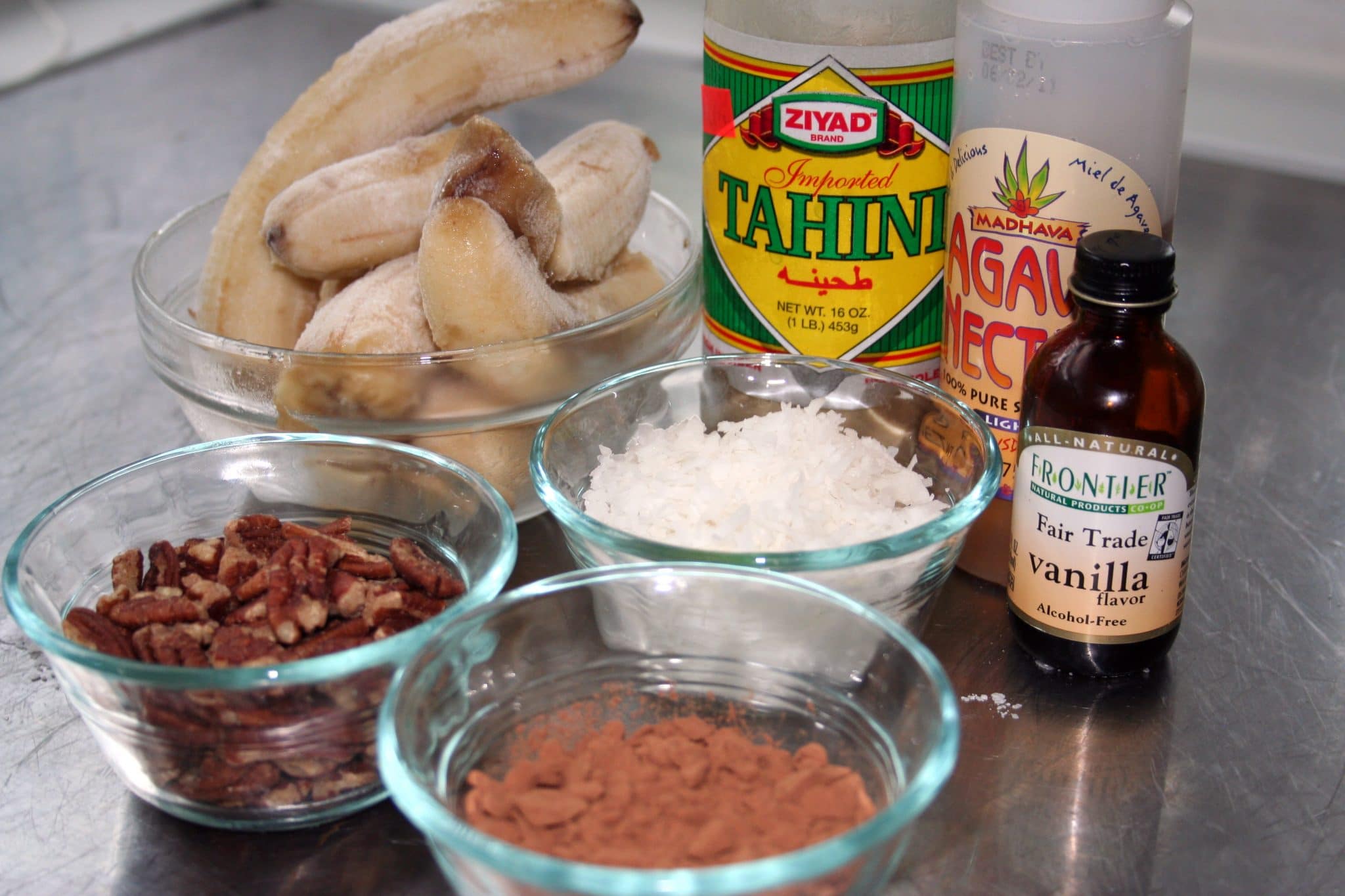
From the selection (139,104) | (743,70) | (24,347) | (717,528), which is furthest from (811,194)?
(139,104)

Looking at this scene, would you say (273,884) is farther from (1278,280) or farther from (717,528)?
(1278,280)

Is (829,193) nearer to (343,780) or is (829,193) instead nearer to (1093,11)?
(1093,11)

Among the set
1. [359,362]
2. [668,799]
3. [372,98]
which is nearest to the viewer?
[668,799]

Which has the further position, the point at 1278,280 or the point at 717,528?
the point at 1278,280

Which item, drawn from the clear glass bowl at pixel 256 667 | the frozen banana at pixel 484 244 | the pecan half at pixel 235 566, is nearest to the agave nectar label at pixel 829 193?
the frozen banana at pixel 484 244

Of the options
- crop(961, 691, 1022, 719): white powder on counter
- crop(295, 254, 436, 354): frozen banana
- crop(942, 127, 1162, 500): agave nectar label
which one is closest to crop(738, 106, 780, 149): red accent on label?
crop(942, 127, 1162, 500): agave nectar label

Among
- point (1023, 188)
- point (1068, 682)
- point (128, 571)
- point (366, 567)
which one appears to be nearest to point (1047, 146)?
point (1023, 188)
